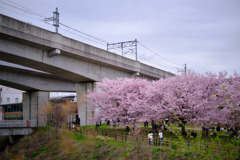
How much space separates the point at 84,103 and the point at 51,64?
8.34 m

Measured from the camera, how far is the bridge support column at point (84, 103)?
31.4 metres

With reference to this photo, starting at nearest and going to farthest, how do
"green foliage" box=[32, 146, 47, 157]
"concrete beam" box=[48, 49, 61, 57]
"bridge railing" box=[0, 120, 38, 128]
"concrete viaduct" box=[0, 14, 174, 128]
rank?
"concrete viaduct" box=[0, 14, 174, 128] < "concrete beam" box=[48, 49, 61, 57] < "green foliage" box=[32, 146, 47, 157] < "bridge railing" box=[0, 120, 38, 128]

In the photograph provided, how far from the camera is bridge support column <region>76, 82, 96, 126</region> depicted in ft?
103

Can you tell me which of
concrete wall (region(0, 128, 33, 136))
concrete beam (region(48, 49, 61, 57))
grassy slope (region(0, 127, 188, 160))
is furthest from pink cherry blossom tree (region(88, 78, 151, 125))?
concrete wall (region(0, 128, 33, 136))

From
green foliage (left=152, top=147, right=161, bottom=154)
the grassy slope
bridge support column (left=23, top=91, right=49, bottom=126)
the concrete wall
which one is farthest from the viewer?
bridge support column (left=23, top=91, right=49, bottom=126)

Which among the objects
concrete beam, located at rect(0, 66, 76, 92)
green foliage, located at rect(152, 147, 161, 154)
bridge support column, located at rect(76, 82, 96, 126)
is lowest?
green foliage, located at rect(152, 147, 161, 154)

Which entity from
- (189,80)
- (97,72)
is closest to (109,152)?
(189,80)

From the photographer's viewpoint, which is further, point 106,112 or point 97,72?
point 97,72

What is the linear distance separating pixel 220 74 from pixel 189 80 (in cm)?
382

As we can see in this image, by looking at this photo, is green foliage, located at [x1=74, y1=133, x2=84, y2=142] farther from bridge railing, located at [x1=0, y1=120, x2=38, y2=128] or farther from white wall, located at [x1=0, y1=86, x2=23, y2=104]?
white wall, located at [x1=0, y1=86, x2=23, y2=104]

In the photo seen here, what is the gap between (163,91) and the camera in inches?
1033

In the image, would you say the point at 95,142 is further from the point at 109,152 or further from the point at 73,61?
the point at 73,61

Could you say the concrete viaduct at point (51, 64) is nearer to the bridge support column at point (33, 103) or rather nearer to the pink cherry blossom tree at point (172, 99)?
the bridge support column at point (33, 103)

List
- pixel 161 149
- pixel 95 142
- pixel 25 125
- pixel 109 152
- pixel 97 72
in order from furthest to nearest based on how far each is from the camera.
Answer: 1. pixel 25 125
2. pixel 97 72
3. pixel 95 142
4. pixel 109 152
5. pixel 161 149
